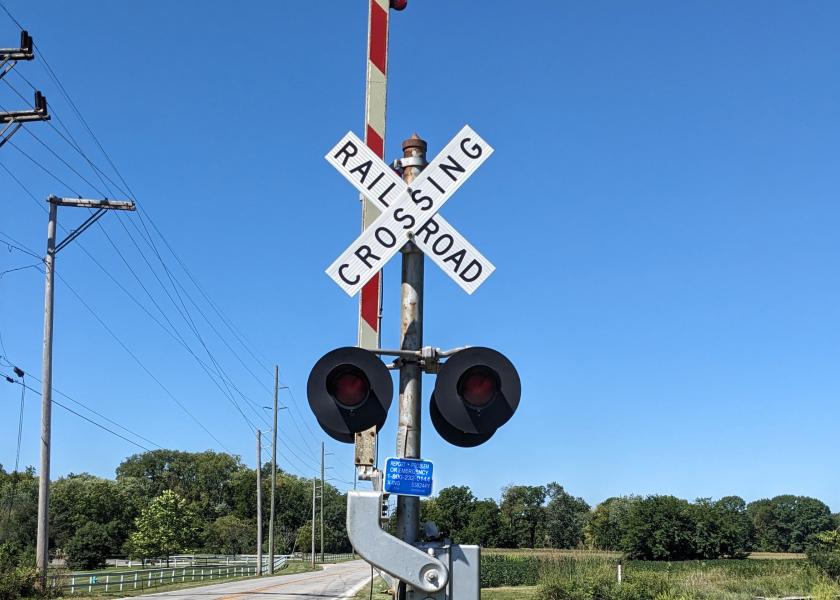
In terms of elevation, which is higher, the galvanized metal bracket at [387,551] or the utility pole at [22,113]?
the utility pole at [22,113]

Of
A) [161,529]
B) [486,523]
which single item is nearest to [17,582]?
[161,529]

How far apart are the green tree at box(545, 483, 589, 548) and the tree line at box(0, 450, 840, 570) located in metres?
0.21

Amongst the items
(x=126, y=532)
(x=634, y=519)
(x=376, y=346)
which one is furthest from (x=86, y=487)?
(x=376, y=346)

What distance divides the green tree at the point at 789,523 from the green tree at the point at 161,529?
3848 inches

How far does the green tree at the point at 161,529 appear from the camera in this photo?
3046 inches

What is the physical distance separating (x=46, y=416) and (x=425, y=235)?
22.9 meters

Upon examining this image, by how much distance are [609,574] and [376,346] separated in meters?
20.2

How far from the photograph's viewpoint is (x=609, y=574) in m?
22.6

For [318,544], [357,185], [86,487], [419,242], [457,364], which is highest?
[357,185]

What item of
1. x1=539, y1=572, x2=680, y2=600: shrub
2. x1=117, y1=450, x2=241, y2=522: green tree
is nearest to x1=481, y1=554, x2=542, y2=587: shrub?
x1=539, y1=572, x2=680, y2=600: shrub

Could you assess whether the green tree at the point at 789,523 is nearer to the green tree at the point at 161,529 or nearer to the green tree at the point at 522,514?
the green tree at the point at 522,514

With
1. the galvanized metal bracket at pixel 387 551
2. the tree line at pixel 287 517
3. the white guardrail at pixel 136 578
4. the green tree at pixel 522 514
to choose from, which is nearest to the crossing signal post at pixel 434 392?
the galvanized metal bracket at pixel 387 551

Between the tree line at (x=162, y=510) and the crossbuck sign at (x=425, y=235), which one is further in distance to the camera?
the tree line at (x=162, y=510)

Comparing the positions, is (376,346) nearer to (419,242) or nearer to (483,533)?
(419,242)
